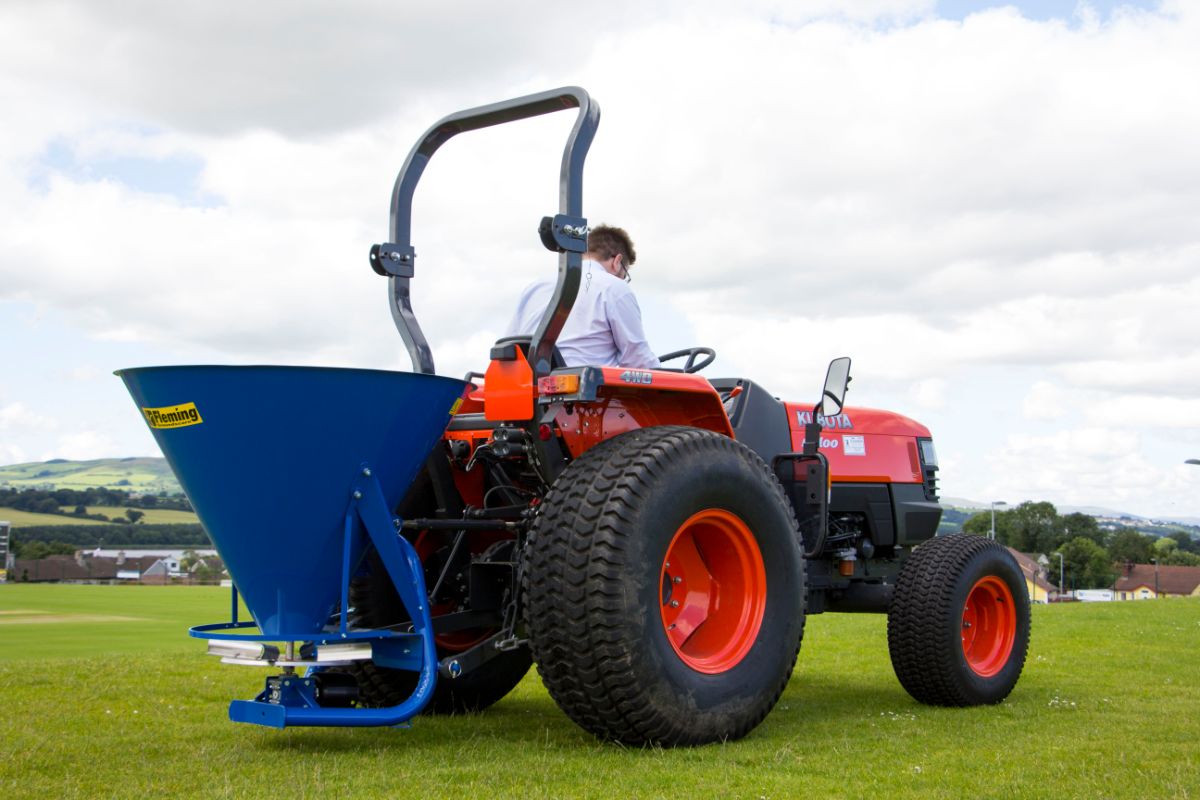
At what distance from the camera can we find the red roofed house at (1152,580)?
77250 millimetres

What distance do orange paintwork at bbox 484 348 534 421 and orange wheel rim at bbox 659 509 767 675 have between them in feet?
2.88

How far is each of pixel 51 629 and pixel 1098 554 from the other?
81.5 metres

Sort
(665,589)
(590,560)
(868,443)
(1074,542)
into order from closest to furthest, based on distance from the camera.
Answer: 1. (590,560)
2. (665,589)
3. (868,443)
4. (1074,542)

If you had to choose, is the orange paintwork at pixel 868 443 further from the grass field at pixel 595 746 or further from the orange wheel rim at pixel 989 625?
the grass field at pixel 595 746

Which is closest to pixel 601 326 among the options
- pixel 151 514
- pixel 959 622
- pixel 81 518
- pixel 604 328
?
pixel 604 328

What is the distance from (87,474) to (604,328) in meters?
124

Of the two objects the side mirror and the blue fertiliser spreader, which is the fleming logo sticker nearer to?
the blue fertiliser spreader

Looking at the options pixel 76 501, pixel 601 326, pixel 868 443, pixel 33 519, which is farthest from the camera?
pixel 76 501

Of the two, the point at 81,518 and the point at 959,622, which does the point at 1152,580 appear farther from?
the point at 959,622

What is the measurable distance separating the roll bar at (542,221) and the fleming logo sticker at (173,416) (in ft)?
4.31

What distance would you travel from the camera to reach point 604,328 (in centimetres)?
532

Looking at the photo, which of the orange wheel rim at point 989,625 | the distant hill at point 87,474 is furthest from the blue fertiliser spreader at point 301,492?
the distant hill at point 87,474

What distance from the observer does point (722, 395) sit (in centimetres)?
602

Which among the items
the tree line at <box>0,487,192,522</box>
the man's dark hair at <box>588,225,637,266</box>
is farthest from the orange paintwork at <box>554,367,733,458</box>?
the tree line at <box>0,487,192,522</box>
